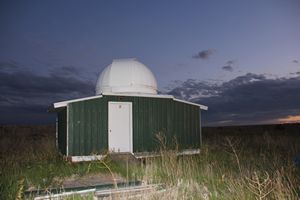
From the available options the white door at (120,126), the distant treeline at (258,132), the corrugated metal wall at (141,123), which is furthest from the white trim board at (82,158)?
the distant treeline at (258,132)

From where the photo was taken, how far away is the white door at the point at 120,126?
12727mm

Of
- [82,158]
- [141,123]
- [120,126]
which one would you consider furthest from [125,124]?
[82,158]

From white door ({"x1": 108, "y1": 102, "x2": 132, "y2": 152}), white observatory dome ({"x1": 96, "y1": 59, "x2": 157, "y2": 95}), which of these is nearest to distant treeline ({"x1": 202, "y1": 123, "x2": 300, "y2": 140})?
white observatory dome ({"x1": 96, "y1": 59, "x2": 157, "y2": 95})

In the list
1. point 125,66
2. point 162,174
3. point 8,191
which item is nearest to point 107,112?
point 125,66

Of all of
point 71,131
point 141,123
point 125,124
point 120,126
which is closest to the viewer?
point 71,131

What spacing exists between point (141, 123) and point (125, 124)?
0.75 meters

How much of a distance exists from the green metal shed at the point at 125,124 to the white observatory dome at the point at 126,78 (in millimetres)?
1100

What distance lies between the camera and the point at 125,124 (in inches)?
515

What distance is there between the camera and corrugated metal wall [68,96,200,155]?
39.6 feet

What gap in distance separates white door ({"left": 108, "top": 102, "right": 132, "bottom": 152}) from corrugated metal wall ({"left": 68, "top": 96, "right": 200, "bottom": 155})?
184 mm

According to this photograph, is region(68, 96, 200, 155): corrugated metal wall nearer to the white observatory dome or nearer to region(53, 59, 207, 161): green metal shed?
region(53, 59, 207, 161): green metal shed

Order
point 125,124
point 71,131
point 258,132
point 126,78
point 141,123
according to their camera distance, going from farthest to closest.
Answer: point 258,132 → point 126,78 → point 141,123 → point 125,124 → point 71,131

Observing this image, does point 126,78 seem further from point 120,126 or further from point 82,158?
point 82,158

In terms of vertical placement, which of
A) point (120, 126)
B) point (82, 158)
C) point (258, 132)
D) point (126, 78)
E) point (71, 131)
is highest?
point (126, 78)
